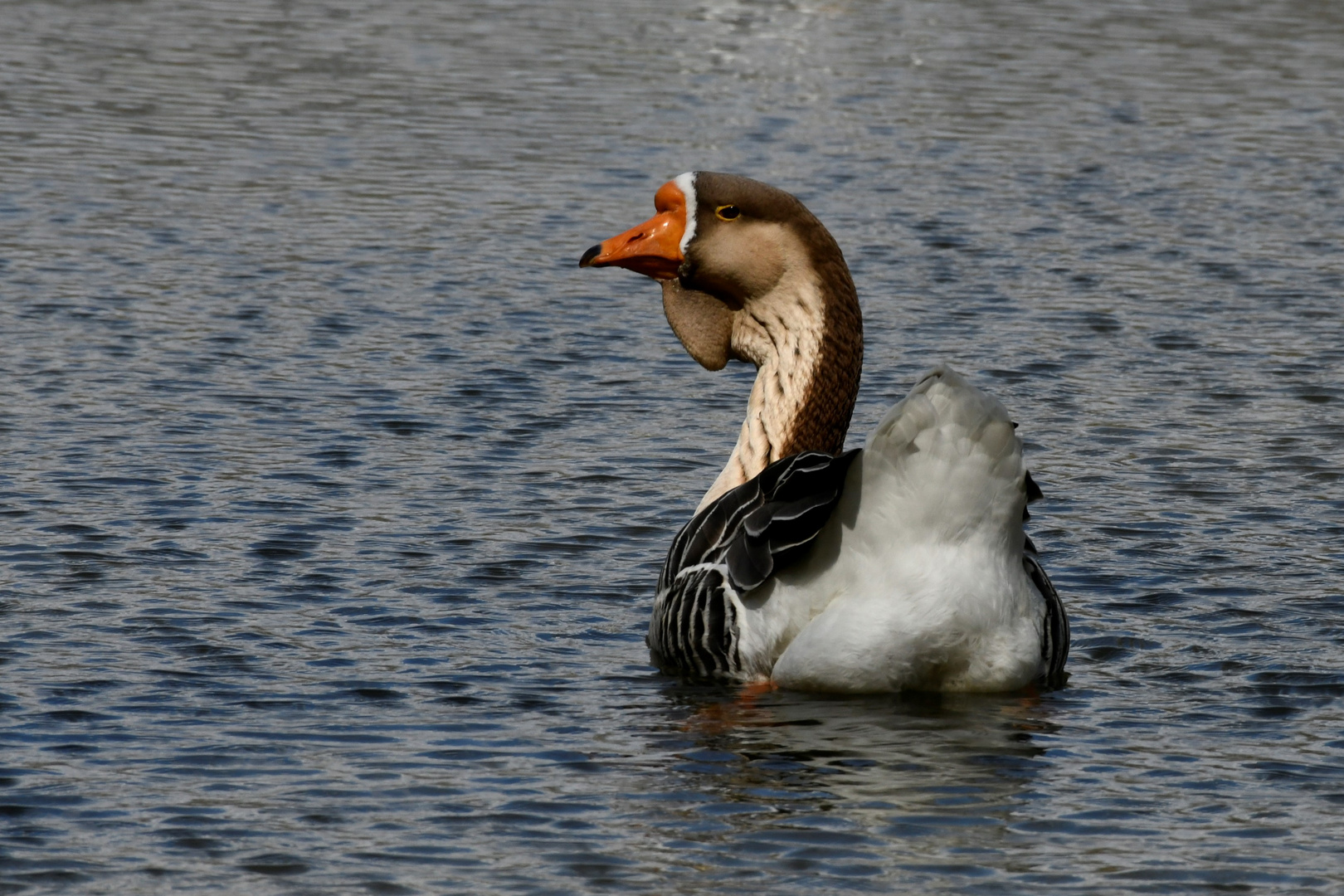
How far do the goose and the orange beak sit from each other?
1cm

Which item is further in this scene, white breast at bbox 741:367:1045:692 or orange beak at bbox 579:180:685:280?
orange beak at bbox 579:180:685:280

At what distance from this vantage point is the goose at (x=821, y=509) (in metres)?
7.62

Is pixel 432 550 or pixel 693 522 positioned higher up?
pixel 693 522

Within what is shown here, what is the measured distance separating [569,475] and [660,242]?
2808 millimetres

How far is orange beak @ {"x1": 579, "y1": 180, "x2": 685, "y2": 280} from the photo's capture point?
9250 mm

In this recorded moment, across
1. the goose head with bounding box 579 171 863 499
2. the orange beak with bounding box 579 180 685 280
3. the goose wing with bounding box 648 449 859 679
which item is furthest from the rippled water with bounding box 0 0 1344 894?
the orange beak with bounding box 579 180 685 280

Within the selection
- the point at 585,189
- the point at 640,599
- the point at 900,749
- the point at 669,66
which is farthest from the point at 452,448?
the point at 669,66

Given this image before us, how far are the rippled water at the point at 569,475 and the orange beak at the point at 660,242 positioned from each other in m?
1.58

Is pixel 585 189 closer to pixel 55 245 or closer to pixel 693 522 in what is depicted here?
pixel 55 245

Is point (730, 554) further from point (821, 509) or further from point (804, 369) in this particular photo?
point (804, 369)

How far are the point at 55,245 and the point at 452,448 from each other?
20.5 feet

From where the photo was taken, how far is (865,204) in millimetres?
19703

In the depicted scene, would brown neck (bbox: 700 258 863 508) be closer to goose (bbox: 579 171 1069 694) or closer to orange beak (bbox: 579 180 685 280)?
goose (bbox: 579 171 1069 694)

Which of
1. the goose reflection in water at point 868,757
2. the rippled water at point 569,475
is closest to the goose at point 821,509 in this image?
the goose reflection in water at point 868,757
